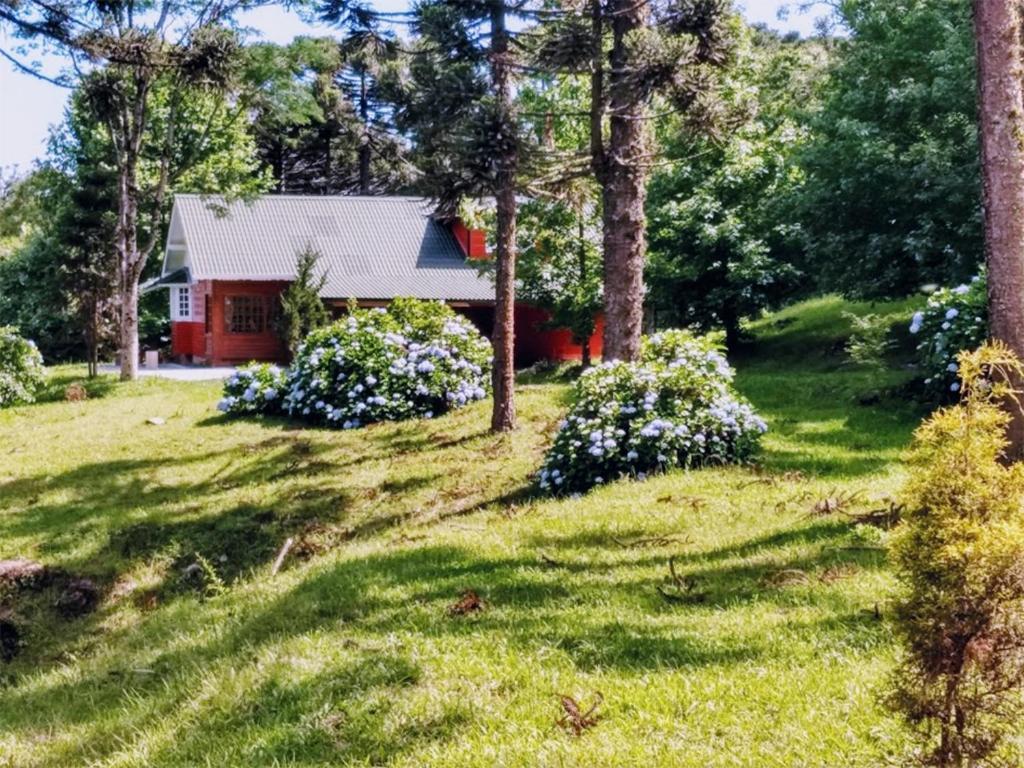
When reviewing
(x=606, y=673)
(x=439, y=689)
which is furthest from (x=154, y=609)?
(x=606, y=673)

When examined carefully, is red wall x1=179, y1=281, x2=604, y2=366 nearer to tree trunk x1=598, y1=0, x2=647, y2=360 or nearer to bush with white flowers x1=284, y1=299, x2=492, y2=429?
bush with white flowers x1=284, y1=299, x2=492, y2=429

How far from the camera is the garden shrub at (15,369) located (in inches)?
813

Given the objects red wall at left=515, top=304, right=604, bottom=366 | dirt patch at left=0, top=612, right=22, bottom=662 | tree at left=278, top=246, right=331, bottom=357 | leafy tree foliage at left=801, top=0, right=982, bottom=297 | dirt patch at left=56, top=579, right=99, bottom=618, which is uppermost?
leafy tree foliage at left=801, top=0, right=982, bottom=297

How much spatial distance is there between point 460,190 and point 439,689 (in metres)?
7.61

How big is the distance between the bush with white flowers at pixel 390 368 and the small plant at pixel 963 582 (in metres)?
12.5

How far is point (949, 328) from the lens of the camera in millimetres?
11352

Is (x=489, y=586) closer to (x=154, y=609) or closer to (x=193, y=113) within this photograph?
(x=154, y=609)

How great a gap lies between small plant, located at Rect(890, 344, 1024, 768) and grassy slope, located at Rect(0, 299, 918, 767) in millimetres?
846

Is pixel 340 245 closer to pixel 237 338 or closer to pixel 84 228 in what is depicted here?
pixel 237 338

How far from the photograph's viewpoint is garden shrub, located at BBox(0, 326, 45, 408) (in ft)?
67.8

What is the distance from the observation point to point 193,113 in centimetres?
3744

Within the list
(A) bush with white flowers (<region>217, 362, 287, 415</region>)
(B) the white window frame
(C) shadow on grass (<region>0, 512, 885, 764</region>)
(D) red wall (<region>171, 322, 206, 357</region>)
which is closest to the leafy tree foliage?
(A) bush with white flowers (<region>217, 362, 287, 415</region>)

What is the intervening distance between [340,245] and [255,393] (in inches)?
711

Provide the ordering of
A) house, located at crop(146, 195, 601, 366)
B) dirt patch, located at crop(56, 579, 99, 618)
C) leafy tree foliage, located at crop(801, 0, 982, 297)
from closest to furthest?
dirt patch, located at crop(56, 579, 99, 618) → leafy tree foliage, located at crop(801, 0, 982, 297) → house, located at crop(146, 195, 601, 366)
